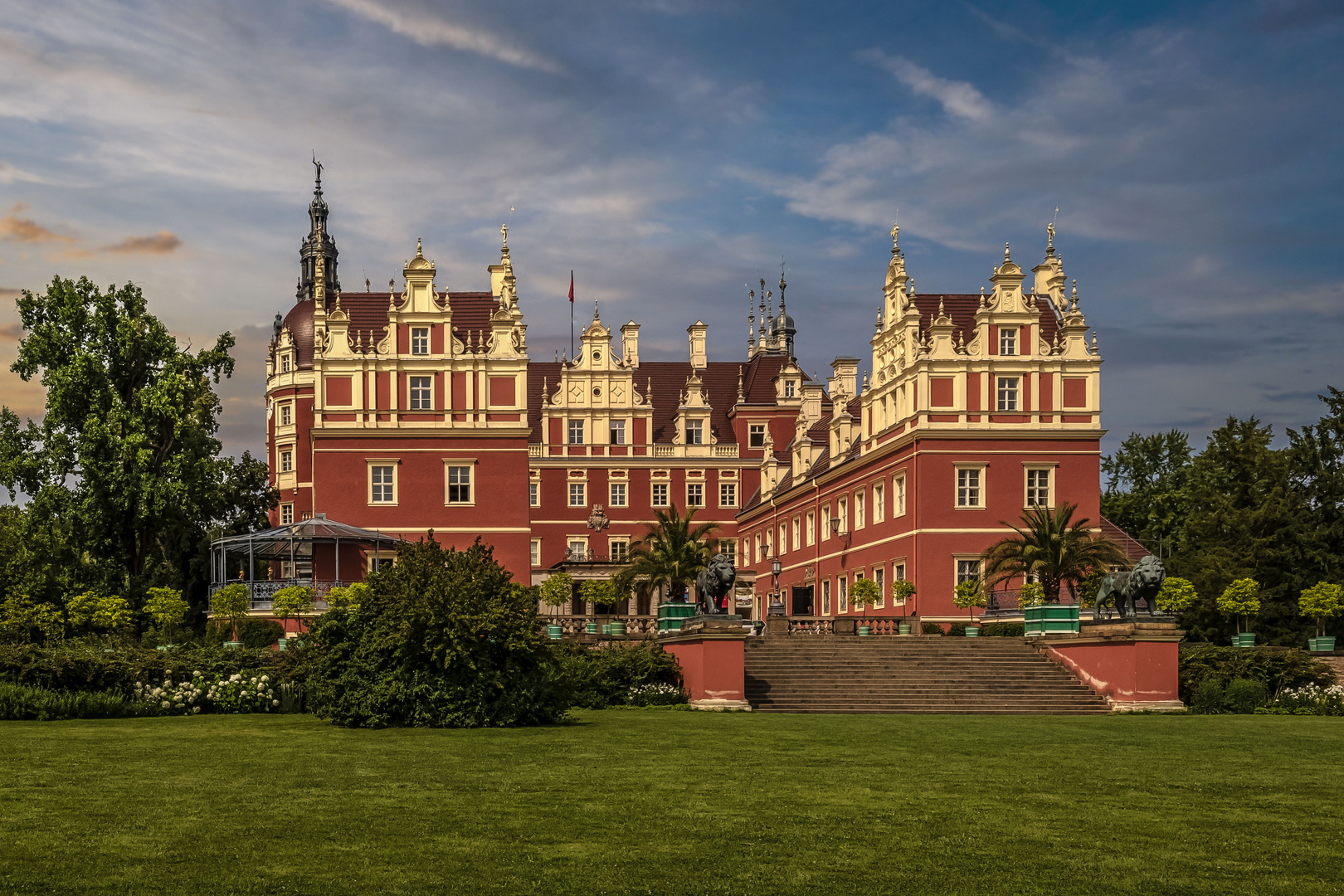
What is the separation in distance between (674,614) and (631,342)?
41.6m

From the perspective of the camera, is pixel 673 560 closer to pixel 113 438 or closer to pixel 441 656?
pixel 113 438

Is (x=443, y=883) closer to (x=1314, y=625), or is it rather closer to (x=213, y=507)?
(x=213, y=507)

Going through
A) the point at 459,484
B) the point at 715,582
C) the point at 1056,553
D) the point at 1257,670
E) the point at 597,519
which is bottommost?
the point at 1257,670

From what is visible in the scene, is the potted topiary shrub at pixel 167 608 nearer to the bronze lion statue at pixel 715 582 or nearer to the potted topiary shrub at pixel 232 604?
the potted topiary shrub at pixel 232 604

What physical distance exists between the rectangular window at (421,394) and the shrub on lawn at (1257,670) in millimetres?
30078

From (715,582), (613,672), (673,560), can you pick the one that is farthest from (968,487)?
(613,672)

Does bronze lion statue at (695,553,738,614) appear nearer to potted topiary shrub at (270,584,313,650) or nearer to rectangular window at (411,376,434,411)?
potted topiary shrub at (270,584,313,650)

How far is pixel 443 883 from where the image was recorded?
32.4 ft

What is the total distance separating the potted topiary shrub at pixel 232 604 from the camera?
4234cm

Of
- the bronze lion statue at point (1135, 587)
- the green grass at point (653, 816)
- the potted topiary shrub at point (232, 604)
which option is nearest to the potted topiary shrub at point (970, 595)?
the bronze lion statue at point (1135, 587)

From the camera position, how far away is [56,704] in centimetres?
2519

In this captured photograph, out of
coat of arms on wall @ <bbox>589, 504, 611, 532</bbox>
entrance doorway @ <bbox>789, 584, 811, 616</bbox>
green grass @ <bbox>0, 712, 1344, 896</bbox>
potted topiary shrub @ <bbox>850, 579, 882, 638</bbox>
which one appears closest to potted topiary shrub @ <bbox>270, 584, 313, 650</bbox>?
potted topiary shrub @ <bbox>850, 579, 882, 638</bbox>

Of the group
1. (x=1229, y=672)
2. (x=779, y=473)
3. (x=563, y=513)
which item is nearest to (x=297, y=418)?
(x=563, y=513)

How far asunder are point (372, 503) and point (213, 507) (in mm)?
6269
